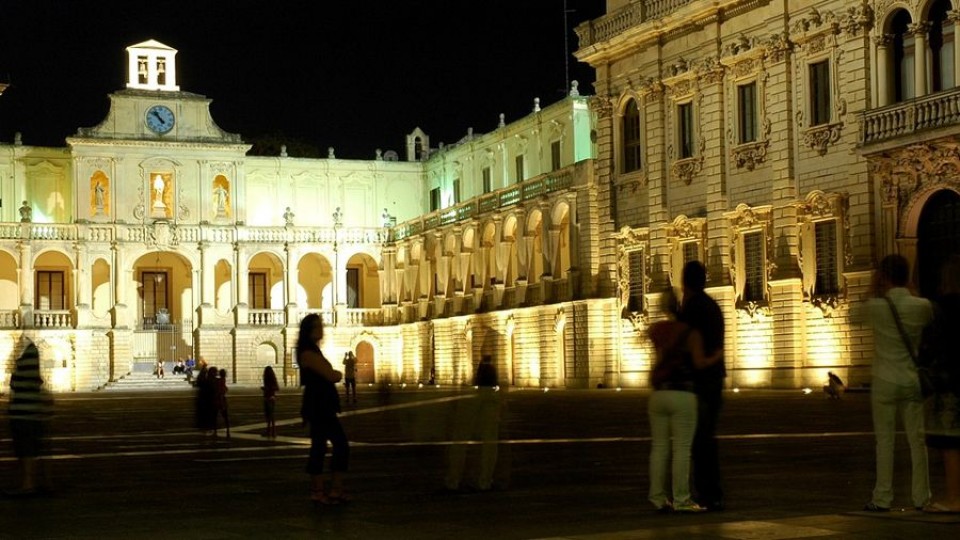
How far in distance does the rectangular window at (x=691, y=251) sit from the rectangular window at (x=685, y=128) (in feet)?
9.92

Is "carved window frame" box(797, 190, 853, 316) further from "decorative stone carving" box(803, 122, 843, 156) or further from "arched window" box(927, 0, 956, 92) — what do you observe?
"arched window" box(927, 0, 956, 92)

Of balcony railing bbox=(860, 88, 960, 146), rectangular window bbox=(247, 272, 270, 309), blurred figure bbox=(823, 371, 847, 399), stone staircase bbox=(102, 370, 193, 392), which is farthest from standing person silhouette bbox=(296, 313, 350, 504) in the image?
rectangular window bbox=(247, 272, 270, 309)

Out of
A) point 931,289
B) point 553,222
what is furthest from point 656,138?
point 931,289

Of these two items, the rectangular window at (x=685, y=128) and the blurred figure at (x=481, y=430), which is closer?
the blurred figure at (x=481, y=430)

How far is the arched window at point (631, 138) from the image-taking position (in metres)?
52.8

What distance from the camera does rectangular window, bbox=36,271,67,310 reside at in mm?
80188

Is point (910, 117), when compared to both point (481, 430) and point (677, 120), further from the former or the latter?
point (481, 430)

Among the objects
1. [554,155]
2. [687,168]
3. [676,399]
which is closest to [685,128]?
[687,168]

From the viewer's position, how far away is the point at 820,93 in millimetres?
42469

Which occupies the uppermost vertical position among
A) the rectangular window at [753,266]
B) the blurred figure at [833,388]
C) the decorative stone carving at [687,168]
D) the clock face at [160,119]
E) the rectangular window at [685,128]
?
the clock face at [160,119]

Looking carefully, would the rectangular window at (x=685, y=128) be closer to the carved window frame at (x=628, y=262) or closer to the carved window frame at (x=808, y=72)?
the carved window frame at (x=628, y=262)

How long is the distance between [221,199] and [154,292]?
695cm

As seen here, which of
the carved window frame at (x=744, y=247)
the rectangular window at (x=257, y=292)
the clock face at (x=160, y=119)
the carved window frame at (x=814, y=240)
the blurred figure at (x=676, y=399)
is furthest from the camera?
the rectangular window at (x=257, y=292)

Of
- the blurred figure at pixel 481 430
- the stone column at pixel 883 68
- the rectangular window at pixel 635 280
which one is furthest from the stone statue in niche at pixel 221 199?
the blurred figure at pixel 481 430
